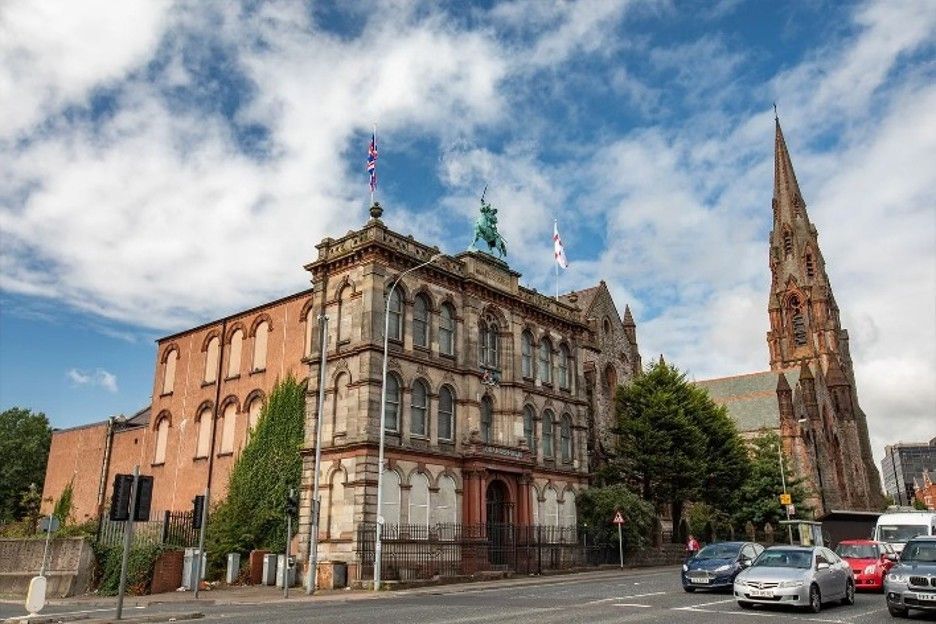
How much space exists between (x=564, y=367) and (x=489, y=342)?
7137mm

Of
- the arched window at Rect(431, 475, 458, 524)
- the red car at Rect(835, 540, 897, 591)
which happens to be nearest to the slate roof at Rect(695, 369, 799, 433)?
the arched window at Rect(431, 475, 458, 524)

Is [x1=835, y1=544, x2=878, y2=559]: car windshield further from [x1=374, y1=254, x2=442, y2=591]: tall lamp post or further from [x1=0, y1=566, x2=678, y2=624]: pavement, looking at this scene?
[x1=374, y1=254, x2=442, y2=591]: tall lamp post

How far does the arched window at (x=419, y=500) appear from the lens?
103ft

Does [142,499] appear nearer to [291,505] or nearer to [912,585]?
[291,505]

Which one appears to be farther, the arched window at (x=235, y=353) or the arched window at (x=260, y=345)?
the arched window at (x=235, y=353)

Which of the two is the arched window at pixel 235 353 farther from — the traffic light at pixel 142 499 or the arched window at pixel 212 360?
the traffic light at pixel 142 499

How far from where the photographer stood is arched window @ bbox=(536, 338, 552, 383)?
41.5 m

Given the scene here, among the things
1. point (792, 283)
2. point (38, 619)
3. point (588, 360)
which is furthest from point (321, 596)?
point (792, 283)

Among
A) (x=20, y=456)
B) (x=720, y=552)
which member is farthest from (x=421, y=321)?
(x=20, y=456)

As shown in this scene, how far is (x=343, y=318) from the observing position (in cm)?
3344

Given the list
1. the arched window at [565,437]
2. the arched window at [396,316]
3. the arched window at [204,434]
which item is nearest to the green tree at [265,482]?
the arched window at [204,434]

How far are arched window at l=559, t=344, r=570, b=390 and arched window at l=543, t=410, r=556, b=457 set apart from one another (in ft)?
7.17

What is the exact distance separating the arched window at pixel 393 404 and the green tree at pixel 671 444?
18709 millimetres

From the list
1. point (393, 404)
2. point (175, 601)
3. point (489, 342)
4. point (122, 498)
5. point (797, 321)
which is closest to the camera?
point (122, 498)
